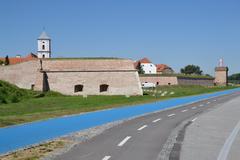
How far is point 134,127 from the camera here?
19.1 m

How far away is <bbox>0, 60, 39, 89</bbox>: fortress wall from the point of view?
1925 inches

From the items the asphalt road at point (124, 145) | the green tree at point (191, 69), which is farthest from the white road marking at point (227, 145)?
the green tree at point (191, 69)

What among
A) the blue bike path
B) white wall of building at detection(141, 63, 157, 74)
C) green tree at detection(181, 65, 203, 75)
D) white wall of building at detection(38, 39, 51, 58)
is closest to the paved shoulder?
the blue bike path

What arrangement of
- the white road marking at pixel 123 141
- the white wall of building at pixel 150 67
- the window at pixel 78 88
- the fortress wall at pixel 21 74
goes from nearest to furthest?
1. the white road marking at pixel 123 141
2. the fortress wall at pixel 21 74
3. the window at pixel 78 88
4. the white wall of building at pixel 150 67

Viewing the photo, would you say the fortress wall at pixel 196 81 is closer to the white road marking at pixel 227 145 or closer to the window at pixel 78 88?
the window at pixel 78 88

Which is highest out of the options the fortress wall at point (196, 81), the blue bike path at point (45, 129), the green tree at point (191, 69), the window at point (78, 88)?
the green tree at point (191, 69)

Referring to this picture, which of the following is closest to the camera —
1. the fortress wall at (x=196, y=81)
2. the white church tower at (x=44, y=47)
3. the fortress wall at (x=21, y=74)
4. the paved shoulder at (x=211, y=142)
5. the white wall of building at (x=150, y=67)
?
the paved shoulder at (x=211, y=142)

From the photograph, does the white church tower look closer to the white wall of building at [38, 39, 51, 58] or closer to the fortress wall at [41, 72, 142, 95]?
the white wall of building at [38, 39, 51, 58]

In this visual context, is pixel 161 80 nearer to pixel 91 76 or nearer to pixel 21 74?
pixel 91 76

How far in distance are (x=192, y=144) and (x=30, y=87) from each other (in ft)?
123

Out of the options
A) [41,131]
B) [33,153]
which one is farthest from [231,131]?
[33,153]

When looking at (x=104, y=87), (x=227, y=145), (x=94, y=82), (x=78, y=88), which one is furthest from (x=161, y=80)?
(x=227, y=145)

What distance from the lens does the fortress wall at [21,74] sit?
4891 centimetres

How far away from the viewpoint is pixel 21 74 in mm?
49281
